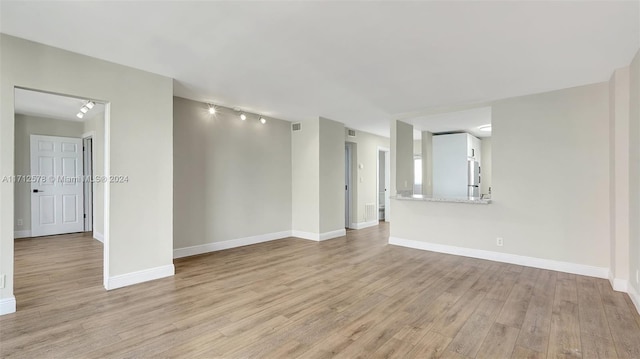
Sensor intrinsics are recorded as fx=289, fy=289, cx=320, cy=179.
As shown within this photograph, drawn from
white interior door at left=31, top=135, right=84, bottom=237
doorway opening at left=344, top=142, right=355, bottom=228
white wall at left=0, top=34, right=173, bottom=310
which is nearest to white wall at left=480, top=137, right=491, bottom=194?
A: doorway opening at left=344, top=142, right=355, bottom=228

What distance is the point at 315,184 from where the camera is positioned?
5969 mm

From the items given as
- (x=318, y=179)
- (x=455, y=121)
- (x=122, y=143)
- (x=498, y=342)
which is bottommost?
(x=498, y=342)

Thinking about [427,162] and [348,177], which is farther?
[348,177]

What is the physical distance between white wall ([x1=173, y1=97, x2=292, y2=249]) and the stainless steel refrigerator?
4.25 m

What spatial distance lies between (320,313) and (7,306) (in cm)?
285

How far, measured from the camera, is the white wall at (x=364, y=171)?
24.2ft

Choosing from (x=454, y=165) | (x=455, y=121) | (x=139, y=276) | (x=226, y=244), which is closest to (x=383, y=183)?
(x=454, y=165)

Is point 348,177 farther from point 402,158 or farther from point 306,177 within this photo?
point 402,158

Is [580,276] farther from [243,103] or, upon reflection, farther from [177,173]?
[177,173]

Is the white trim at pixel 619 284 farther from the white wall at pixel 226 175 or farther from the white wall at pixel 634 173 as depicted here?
the white wall at pixel 226 175

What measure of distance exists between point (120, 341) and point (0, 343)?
33.8 inches

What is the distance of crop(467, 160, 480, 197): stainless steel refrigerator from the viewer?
6.84 m

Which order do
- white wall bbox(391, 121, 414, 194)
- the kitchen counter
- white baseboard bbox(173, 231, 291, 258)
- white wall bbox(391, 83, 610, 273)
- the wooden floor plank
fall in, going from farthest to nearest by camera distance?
white wall bbox(391, 121, 414, 194)
white baseboard bbox(173, 231, 291, 258)
the kitchen counter
white wall bbox(391, 83, 610, 273)
the wooden floor plank

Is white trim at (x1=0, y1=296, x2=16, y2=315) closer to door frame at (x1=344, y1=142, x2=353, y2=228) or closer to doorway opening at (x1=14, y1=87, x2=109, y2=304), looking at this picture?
doorway opening at (x1=14, y1=87, x2=109, y2=304)
